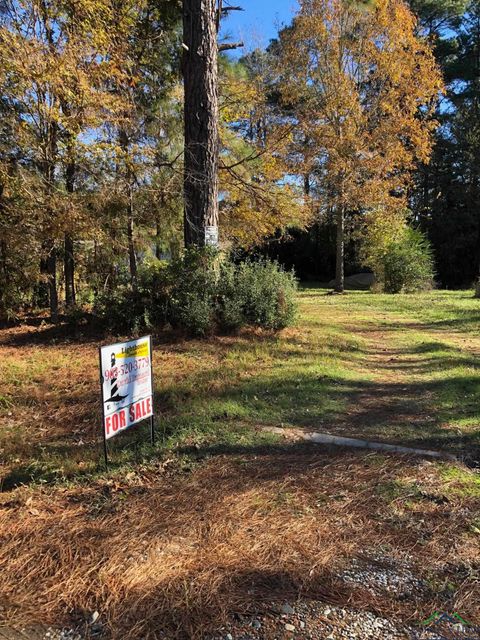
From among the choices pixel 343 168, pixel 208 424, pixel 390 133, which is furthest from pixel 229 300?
pixel 390 133

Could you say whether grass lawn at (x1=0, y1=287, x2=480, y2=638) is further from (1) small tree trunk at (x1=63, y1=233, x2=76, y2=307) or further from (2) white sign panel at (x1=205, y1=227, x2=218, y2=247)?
(1) small tree trunk at (x1=63, y1=233, x2=76, y2=307)

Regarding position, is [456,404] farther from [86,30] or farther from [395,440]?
[86,30]

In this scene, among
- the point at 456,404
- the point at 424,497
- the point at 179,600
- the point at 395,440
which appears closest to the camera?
the point at 179,600

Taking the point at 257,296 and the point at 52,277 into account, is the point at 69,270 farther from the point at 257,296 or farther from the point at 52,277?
the point at 257,296

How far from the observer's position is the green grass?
395 centimetres

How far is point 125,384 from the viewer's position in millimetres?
3475

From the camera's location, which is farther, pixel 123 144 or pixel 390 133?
pixel 390 133

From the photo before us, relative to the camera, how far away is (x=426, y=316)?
11281 millimetres

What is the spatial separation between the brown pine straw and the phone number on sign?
0.72 m

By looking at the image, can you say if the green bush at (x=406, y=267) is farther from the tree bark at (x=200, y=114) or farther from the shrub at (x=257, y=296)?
the tree bark at (x=200, y=114)

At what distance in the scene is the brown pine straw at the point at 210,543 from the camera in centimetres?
206

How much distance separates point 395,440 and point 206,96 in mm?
6343

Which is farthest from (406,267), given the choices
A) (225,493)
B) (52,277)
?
(225,493)

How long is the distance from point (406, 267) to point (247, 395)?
13726 mm
